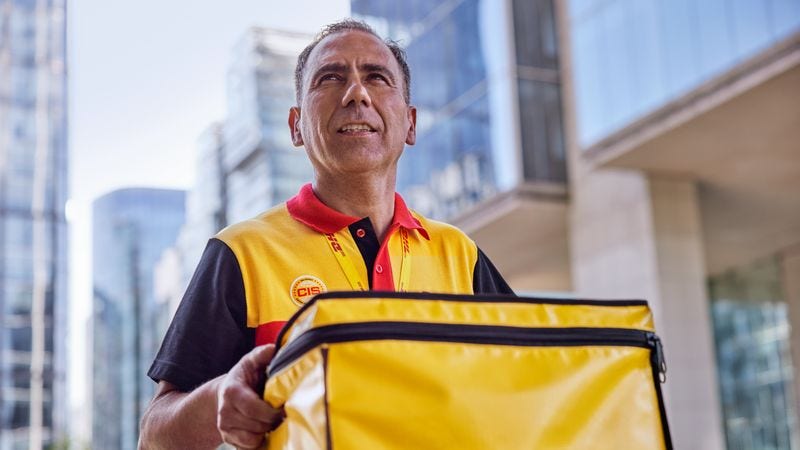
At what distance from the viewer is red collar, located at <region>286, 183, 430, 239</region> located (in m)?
2.27

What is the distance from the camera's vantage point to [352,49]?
7.57 ft

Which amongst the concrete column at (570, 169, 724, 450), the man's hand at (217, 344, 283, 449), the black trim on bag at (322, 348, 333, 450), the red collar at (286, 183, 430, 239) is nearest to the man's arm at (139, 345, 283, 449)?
the man's hand at (217, 344, 283, 449)

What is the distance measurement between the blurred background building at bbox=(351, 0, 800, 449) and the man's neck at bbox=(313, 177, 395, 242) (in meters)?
15.0

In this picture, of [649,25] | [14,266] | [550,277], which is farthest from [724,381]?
[14,266]

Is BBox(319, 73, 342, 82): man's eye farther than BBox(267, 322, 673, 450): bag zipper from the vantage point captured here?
Yes

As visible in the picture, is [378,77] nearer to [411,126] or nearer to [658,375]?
[411,126]

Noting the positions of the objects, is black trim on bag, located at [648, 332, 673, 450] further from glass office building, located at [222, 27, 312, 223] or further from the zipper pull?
glass office building, located at [222, 27, 312, 223]

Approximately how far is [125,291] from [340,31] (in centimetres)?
5444

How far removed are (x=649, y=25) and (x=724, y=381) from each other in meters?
12.9

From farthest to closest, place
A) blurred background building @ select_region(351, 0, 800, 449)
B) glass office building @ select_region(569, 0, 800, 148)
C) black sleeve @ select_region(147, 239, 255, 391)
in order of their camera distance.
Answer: blurred background building @ select_region(351, 0, 800, 449)
glass office building @ select_region(569, 0, 800, 148)
black sleeve @ select_region(147, 239, 255, 391)

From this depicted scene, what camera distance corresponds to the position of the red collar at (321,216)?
7.46 feet


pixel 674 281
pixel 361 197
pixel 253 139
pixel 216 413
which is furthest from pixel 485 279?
pixel 253 139

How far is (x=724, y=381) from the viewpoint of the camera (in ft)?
98.1

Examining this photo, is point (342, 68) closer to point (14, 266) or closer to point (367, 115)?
point (367, 115)
